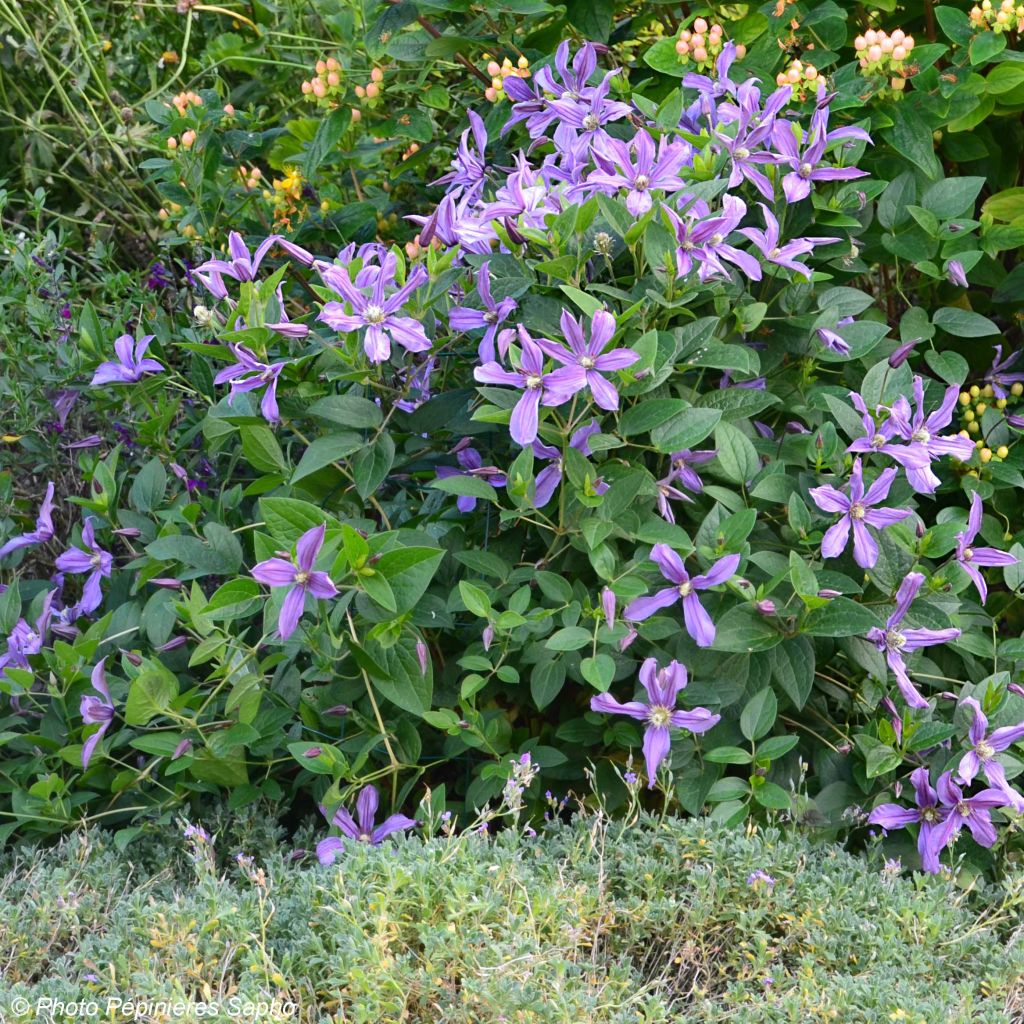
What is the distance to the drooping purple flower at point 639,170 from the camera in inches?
75.8

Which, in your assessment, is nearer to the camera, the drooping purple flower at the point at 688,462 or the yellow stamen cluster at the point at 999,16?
the drooping purple flower at the point at 688,462

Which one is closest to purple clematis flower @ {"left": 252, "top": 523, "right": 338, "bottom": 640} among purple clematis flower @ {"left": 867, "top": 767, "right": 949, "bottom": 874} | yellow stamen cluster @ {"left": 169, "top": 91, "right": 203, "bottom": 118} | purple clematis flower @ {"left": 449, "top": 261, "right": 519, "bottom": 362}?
purple clematis flower @ {"left": 449, "top": 261, "right": 519, "bottom": 362}

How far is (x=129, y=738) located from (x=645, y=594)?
963mm

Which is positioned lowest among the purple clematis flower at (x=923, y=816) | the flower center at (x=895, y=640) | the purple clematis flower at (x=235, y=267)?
the purple clematis flower at (x=923, y=816)

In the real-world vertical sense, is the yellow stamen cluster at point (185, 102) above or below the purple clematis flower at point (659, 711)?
above

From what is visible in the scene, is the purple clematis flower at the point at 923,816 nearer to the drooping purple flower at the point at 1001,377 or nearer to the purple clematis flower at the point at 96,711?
the drooping purple flower at the point at 1001,377

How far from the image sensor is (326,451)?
187 cm

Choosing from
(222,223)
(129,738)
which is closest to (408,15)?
(222,223)

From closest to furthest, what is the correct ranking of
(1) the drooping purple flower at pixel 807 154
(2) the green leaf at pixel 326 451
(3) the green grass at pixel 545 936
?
1. (3) the green grass at pixel 545 936
2. (2) the green leaf at pixel 326 451
3. (1) the drooping purple flower at pixel 807 154

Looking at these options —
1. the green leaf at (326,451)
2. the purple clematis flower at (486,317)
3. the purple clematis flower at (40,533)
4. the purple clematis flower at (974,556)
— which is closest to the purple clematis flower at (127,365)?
the purple clematis flower at (40,533)

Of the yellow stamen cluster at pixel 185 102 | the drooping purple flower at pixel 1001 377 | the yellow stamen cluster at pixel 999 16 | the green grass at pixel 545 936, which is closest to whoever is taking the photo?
the green grass at pixel 545 936

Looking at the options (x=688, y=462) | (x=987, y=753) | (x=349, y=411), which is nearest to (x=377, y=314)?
(x=349, y=411)

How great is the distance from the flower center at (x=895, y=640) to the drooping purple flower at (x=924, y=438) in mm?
232

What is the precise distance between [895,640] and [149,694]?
1161 millimetres
